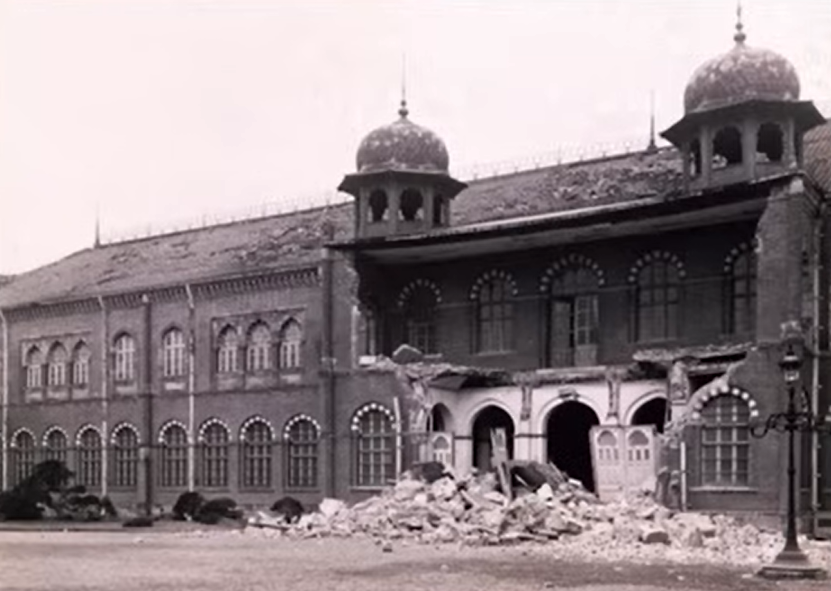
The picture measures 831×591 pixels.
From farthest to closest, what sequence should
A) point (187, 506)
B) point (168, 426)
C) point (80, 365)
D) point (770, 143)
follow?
point (80, 365) < point (168, 426) < point (187, 506) < point (770, 143)

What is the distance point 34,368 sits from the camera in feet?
156

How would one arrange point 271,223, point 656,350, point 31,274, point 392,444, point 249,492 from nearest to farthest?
point 656,350 < point 392,444 < point 249,492 < point 271,223 < point 31,274

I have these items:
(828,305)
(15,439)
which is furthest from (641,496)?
(15,439)

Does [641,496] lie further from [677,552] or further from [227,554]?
[227,554]

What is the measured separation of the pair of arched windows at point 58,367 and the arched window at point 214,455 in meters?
6.38

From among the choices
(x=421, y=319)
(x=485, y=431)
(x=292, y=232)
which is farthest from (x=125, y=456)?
(x=485, y=431)

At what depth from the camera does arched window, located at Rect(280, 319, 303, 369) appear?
39.7 metres

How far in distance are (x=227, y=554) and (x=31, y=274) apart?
32152 millimetres

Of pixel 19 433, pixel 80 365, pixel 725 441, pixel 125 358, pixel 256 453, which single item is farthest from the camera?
pixel 19 433

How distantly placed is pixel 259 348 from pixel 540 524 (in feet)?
55.3

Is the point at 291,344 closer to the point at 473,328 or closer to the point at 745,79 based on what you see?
the point at 473,328

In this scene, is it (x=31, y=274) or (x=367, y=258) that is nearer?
(x=367, y=258)

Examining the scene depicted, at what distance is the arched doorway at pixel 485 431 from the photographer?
120 ft

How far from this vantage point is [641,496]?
30266 millimetres
